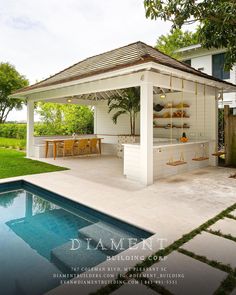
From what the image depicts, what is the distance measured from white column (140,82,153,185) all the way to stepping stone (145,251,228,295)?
162 inches

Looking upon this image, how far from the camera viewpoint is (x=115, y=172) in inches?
362

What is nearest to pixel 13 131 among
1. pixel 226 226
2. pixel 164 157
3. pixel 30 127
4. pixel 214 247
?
pixel 30 127

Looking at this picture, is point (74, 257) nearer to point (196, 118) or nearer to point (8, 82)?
point (196, 118)

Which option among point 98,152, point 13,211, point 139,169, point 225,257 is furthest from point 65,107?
point 225,257

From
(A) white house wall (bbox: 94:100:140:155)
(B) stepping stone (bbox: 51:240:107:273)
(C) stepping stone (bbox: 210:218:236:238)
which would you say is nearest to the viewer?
(B) stepping stone (bbox: 51:240:107:273)

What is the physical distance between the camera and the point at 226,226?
4.28 m

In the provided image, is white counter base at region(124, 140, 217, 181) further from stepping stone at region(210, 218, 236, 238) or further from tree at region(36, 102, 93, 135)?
tree at region(36, 102, 93, 135)

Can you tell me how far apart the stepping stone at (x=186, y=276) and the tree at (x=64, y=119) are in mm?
14684

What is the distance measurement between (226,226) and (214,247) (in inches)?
35.5

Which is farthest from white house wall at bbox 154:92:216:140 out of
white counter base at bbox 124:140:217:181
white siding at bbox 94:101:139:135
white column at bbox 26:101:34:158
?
white column at bbox 26:101:34:158

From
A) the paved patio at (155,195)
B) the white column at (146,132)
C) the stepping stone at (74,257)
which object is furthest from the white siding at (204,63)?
the stepping stone at (74,257)

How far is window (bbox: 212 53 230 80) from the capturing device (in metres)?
15.3

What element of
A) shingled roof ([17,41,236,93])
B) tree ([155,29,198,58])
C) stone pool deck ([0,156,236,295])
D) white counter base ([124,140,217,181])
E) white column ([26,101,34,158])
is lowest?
stone pool deck ([0,156,236,295])

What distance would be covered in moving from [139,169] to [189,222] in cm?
329
